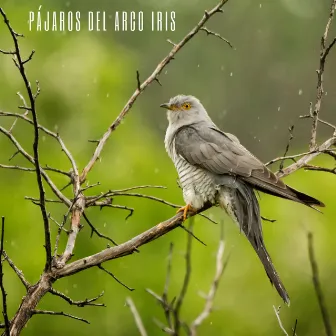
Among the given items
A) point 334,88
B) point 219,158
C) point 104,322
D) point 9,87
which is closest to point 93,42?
point 9,87

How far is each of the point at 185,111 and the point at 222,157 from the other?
2.04ft

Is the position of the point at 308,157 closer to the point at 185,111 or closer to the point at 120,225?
the point at 185,111

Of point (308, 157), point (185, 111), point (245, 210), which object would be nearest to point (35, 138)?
point (308, 157)


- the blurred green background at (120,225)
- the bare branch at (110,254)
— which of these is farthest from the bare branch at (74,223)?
the blurred green background at (120,225)

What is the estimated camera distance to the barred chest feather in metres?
3.18

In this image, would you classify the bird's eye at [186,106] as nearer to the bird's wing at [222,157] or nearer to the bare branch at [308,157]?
the bird's wing at [222,157]

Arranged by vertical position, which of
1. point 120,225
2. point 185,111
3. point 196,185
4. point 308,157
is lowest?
point 308,157

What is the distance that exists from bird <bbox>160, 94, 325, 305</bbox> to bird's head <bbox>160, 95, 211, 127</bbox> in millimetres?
130

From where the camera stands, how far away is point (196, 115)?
3.87m

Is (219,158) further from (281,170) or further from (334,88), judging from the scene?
(334,88)

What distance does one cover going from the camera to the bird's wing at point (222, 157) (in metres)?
2.90

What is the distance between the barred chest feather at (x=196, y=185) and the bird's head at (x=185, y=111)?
0.47m

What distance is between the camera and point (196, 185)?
323 centimetres

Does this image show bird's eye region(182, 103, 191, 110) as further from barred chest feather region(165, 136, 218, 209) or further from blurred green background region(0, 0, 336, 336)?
blurred green background region(0, 0, 336, 336)
